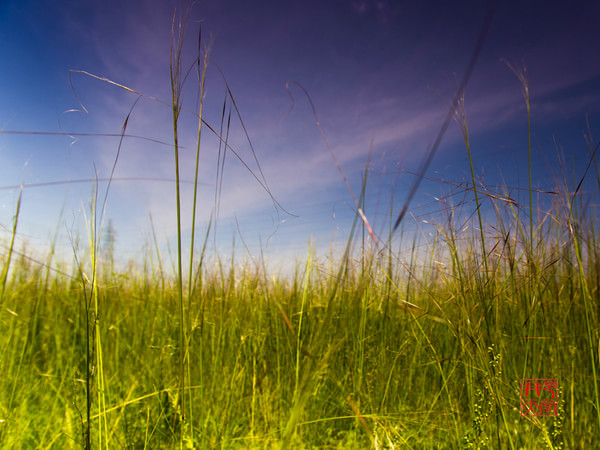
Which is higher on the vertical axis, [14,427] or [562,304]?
[562,304]

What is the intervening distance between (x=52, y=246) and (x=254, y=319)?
170 centimetres

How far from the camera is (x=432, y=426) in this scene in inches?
63.6

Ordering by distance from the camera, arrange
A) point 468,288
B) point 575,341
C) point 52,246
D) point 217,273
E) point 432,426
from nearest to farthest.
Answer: point 468,288, point 432,426, point 575,341, point 52,246, point 217,273

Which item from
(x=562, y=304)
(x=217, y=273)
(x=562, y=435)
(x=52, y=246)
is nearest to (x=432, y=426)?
(x=562, y=435)

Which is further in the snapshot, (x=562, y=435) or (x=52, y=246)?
(x=52, y=246)

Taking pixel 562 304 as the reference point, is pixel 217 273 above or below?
above

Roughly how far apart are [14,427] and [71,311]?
1.72 metres

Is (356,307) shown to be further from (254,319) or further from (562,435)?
(562,435)

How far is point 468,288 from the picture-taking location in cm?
→ 137

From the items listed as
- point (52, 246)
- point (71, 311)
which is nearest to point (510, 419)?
point (52, 246)

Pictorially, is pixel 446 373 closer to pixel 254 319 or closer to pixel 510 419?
pixel 510 419

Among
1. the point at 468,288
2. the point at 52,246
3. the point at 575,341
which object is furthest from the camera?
the point at 52,246

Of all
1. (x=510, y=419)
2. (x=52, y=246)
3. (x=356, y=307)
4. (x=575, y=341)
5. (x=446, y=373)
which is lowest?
(x=510, y=419)

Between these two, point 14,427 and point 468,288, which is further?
point 14,427
